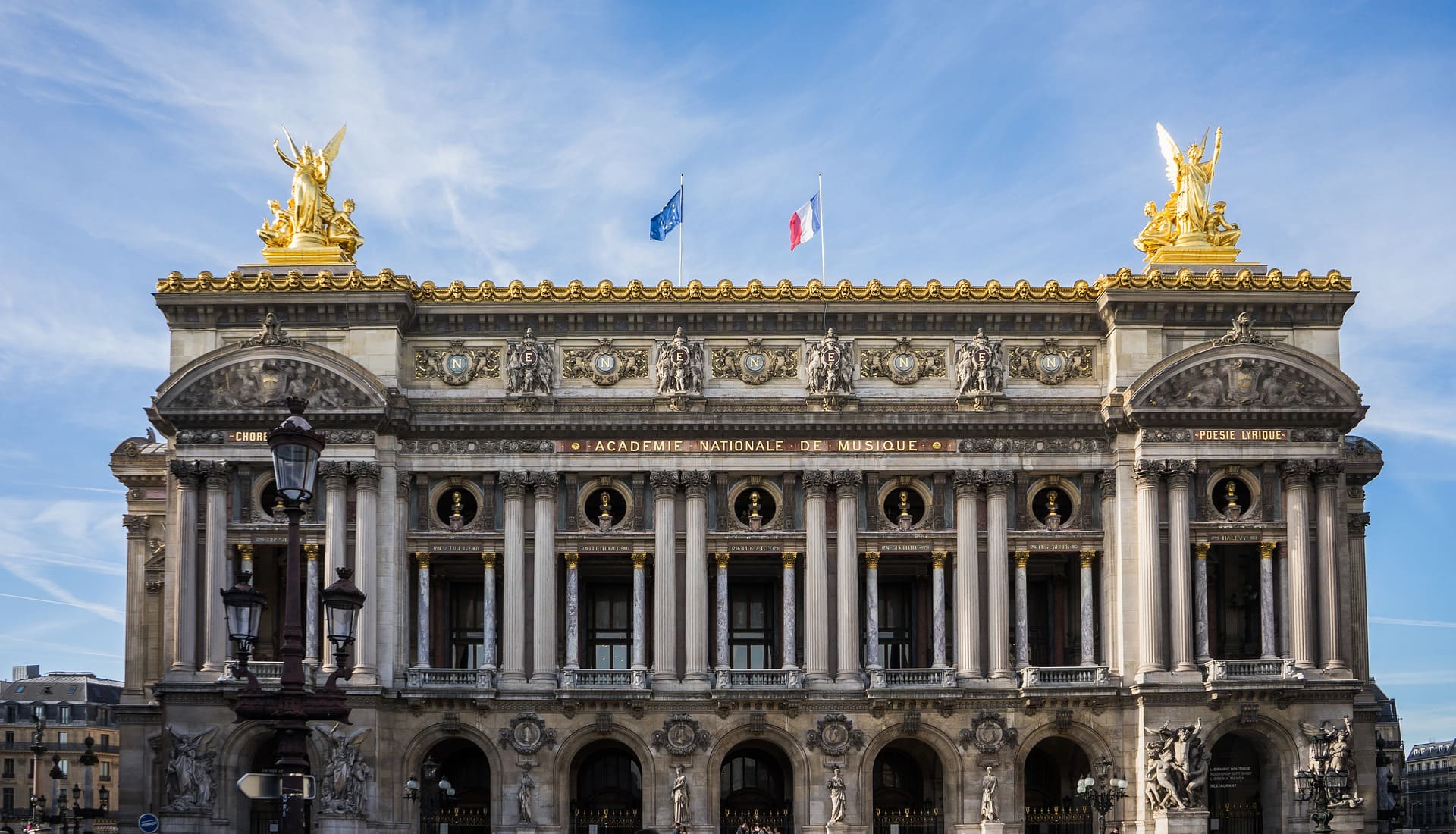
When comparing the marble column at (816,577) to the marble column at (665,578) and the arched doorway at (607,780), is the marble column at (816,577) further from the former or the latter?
the arched doorway at (607,780)

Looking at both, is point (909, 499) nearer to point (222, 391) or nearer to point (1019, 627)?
point (1019, 627)

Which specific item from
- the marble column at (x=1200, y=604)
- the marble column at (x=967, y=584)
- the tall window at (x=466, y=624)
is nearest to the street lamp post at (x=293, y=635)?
the marble column at (x=967, y=584)

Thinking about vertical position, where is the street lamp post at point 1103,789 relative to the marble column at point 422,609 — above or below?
below

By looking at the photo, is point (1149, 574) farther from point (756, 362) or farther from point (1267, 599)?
point (756, 362)

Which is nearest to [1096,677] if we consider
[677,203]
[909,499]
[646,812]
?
[909,499]

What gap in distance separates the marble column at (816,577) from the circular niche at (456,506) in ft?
37.5

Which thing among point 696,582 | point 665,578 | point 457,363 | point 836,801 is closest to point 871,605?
point 696,582

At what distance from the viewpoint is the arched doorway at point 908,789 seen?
6862cm

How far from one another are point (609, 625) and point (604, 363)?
9947mm

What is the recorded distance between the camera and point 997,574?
6750cm

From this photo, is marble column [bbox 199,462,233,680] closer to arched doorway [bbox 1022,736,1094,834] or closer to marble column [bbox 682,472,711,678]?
marble column [bbox 682,472,711,678]

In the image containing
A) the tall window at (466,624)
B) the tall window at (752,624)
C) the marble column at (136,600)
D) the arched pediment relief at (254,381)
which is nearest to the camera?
the arched pediment relief at (254,381)

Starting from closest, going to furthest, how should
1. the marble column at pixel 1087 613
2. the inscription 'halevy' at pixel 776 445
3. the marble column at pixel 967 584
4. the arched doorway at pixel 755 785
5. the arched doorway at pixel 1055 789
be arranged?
1. the marble column at pixel 967 584
2. the marble column at pixel 1087 613
3. the arched doorway at pixel 1055 789
4. the inscription 'halevy' at pixel 776 445
5. the arched doorway at pixel 755 785

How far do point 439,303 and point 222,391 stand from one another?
7930 millimetres
